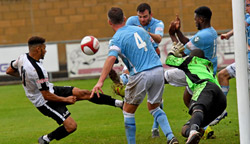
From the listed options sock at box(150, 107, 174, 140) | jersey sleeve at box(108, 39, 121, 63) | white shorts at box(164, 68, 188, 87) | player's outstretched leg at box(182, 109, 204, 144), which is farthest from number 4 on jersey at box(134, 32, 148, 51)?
white shorts at box(164, 68, 188, 87)

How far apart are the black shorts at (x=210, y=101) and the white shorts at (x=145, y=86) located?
0.81m

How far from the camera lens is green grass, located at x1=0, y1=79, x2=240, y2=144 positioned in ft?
27.2

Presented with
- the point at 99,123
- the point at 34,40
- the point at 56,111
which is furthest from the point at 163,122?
the point at 99,123

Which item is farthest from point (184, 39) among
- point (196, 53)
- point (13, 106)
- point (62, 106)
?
point (13, 106)

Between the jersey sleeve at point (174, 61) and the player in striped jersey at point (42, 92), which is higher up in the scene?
the jersey sleeve at point (174, 61)

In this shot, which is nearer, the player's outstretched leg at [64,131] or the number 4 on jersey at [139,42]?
the number 4 on jersey at [139,42]

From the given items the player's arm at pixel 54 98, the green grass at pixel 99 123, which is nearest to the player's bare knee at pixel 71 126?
the player's arm at pixel 54 98

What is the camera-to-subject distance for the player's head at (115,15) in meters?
6.90

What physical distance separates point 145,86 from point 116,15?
111cm

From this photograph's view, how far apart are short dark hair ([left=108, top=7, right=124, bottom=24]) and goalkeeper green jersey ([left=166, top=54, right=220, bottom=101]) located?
928 millimetres

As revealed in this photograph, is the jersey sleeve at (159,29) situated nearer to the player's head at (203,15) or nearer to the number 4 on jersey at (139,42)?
the player's head at (203,15)

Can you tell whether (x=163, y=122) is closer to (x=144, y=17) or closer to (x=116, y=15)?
(x=116, y=15)

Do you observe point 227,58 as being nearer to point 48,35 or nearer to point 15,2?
point 48,35

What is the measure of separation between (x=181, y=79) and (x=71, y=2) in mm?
15248
